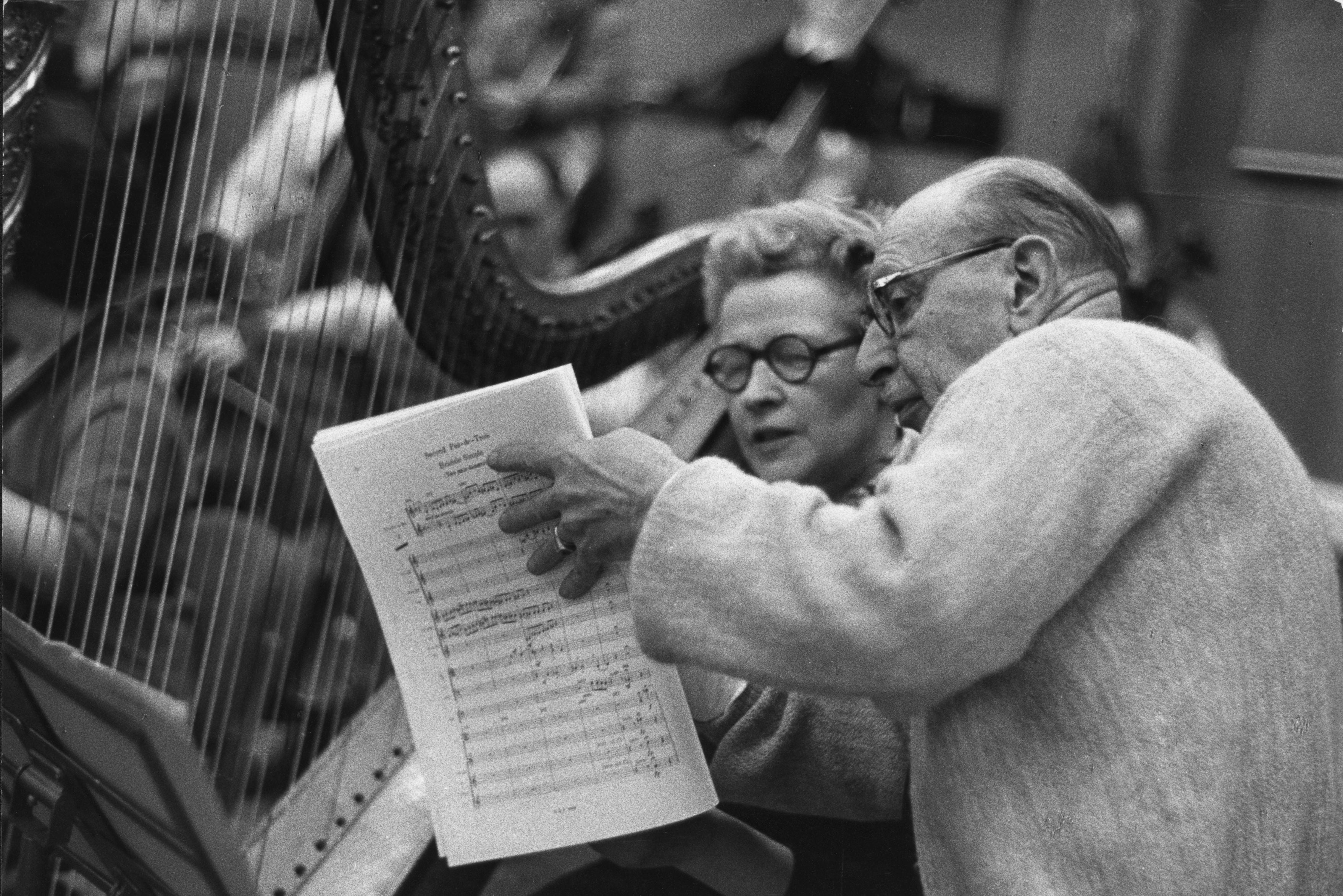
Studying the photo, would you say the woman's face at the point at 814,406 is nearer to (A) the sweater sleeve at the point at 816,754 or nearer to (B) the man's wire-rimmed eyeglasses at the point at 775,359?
(B) the man's wire-rimmed eyeglasses at the point at 775,359

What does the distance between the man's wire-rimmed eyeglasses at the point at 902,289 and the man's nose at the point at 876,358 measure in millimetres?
20

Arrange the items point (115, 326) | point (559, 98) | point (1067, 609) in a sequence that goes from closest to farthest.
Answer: point (1067, 609) → point (115, 326) → point (559, 98)

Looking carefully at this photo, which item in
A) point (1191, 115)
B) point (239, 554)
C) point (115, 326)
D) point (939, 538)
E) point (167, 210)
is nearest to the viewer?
point (939, 538)

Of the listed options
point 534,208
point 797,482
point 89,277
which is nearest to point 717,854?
point 797,482

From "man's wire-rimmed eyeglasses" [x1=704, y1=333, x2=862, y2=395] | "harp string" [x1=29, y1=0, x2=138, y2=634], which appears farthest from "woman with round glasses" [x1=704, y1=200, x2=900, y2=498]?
"harp string" [x1=29, y1=0, x2=138, y2=634]

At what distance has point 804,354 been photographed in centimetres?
239

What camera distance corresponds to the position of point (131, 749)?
1193 mm

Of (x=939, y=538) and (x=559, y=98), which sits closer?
(x=939, y=538)

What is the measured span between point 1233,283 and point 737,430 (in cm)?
232

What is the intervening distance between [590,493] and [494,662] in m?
0.25

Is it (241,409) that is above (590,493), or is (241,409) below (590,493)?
below

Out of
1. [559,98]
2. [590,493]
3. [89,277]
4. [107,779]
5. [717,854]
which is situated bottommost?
[559,98]

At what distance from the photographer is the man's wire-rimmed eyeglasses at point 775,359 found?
2389 millimetres

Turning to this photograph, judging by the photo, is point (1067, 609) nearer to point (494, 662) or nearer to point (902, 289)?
point (902, 289)
